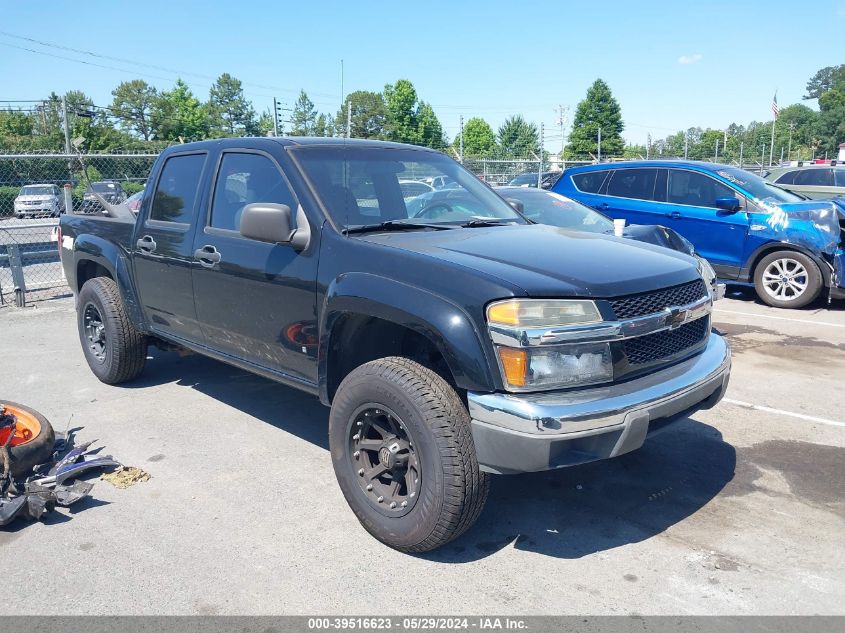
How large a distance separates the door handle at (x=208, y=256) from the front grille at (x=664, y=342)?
2461 millimetres

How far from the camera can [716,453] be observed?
4.31 m

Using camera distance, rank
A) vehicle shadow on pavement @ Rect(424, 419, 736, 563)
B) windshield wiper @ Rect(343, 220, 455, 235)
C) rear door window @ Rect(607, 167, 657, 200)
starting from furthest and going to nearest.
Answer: rear door window @ Rect(607, 167, 657, 200) → windshield wiper @ Rect(343, 220, 455, 235) → vehicle shadow on pavement @ Rect(424, 419, 736, 563)

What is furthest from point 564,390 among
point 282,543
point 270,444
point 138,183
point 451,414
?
point 138,183

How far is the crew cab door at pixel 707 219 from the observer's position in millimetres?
9070

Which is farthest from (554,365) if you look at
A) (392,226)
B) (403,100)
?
(403,100)

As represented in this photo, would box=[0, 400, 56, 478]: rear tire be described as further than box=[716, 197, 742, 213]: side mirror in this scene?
No

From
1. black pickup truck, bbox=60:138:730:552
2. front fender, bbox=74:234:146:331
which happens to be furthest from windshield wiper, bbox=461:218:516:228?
front fender, bbox=74:234:146:331

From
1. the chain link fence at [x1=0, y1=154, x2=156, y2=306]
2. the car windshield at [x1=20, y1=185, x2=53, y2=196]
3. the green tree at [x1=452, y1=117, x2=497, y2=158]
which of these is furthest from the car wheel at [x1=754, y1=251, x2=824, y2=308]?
the green tree at [x1=452, y1=117, x2=497, y2=158]

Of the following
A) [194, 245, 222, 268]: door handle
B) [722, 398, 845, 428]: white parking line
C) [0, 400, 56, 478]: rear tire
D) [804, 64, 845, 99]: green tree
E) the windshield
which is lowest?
[722, 398, 845, 428]: white parking line

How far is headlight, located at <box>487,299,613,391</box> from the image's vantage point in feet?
9.12

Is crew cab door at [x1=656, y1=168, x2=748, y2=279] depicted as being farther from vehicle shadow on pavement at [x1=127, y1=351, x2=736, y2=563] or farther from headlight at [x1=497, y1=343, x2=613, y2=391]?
headlight at [x1=497, y1=343, x2=613, y2=391]

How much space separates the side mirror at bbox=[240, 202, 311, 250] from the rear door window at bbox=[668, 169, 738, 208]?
7275 mm

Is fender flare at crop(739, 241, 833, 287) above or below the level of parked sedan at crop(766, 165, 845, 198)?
below

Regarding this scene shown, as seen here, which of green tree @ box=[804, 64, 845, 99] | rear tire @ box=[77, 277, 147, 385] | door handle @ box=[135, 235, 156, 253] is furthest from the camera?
green tree @ box=[804, 64, 845, 99]
